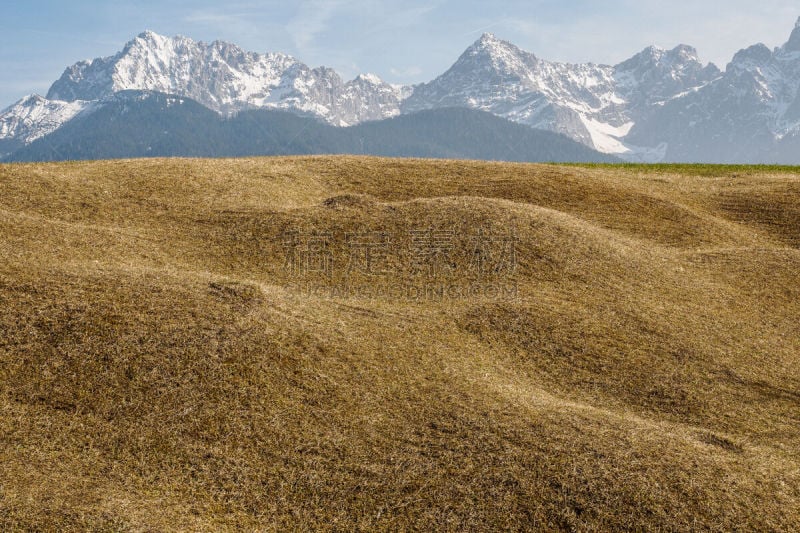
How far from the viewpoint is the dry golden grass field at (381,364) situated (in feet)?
31.2

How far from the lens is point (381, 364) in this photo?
12836 mm

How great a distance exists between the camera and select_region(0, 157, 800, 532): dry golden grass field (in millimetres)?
9516

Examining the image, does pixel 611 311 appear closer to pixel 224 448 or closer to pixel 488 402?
pixel 488 402

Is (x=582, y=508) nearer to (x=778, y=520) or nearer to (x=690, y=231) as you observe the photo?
(x=778, y=520)

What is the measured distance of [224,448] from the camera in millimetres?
10305

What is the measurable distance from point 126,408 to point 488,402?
6700 millimetres

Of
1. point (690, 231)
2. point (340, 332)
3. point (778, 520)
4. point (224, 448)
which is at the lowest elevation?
point (778, 520)

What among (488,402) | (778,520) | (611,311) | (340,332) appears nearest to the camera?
(778,520)

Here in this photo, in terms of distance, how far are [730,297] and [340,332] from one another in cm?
1152

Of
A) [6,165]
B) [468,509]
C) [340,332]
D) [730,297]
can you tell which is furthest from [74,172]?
[730,297]

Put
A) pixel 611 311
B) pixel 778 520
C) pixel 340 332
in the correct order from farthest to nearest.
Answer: pixel 611 311 < pixel 340 332 < pixel 778 520

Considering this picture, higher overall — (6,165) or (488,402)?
(6,165)

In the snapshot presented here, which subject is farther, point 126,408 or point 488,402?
point 488,402

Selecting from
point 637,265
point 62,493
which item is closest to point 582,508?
point 62,493
